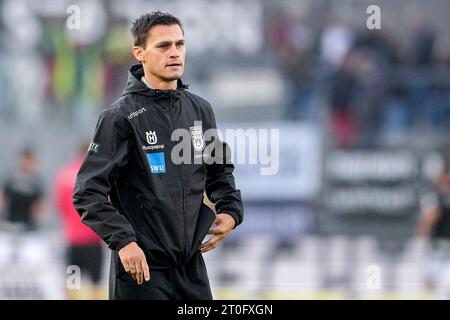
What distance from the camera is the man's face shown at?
17.4ft

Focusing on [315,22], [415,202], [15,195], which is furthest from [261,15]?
[15,195]

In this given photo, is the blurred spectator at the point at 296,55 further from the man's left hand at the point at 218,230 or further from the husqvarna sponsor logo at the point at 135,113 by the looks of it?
the husqvarna sponsor logo at the point at 135,113

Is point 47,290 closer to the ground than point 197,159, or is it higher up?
closer to the ground

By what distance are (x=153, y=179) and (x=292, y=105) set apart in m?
11.7

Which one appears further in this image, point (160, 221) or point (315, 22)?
point (315, 22)

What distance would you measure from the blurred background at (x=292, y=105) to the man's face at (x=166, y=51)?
428 inches

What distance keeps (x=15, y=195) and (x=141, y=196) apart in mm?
9239

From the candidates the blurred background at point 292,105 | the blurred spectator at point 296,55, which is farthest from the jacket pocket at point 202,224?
the blurred spectator at point 296,55

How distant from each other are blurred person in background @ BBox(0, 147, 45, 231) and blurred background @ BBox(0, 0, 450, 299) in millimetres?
1569

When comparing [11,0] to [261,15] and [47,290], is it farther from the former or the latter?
[47,290]

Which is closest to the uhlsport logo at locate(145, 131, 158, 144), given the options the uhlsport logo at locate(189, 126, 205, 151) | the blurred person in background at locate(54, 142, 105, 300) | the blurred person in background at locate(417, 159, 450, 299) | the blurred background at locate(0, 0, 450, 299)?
the uhlsport logo at locate(189, 126, 205, 151)

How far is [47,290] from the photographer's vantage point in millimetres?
14438

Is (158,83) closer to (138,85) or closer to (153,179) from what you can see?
(138,85)

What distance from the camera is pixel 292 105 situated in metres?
16.8
